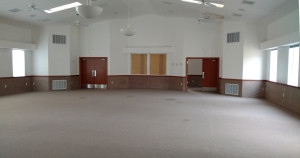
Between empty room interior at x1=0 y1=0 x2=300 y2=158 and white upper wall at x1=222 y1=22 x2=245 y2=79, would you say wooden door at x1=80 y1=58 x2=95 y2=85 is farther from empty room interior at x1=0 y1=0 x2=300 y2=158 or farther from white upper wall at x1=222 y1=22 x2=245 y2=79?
white upper wall at x1=222 y1=22 x2=245 y2=79

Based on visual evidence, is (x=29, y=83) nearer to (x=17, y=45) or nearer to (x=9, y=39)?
(x=17, y=45)

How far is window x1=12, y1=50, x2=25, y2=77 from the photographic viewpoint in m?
12.0

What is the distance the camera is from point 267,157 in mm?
3850

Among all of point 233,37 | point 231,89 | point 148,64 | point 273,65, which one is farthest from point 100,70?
point 273,65

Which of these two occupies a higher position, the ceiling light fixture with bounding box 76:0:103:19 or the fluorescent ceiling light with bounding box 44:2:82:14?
the fluorescent ceiling light with bounding box 44:2:82:14

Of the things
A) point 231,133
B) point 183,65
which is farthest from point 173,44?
point 231,133

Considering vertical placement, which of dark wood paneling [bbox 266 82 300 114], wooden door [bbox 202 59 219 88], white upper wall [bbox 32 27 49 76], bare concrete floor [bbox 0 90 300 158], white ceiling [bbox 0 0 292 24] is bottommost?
bare concrete floor [bbox 0 90 300 158]

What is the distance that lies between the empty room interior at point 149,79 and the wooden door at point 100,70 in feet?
0.23

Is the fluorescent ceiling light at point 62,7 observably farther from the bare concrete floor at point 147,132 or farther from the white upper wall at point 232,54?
the white upper wall at point 232,54

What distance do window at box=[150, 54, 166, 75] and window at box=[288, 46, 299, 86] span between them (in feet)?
24.7

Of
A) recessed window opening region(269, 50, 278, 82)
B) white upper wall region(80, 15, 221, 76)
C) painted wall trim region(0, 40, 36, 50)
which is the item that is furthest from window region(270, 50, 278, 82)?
painted wall trim region(0, 40, 36, 50)

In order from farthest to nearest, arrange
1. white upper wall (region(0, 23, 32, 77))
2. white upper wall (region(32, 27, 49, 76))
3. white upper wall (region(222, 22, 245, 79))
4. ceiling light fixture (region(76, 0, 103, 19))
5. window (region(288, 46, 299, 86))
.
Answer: white upper wall (region(32, 27, 49, 76)) < white upper wall (region(222, 22, 245, 79)) < white upper wall (region(0, 23, 32, 77)) < window (region(288, 46, 299, 86)) < ceiling light fixture (region(76, 0, 103, 19))

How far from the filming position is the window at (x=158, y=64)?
47.4ft

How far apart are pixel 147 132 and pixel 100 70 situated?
10.1m
